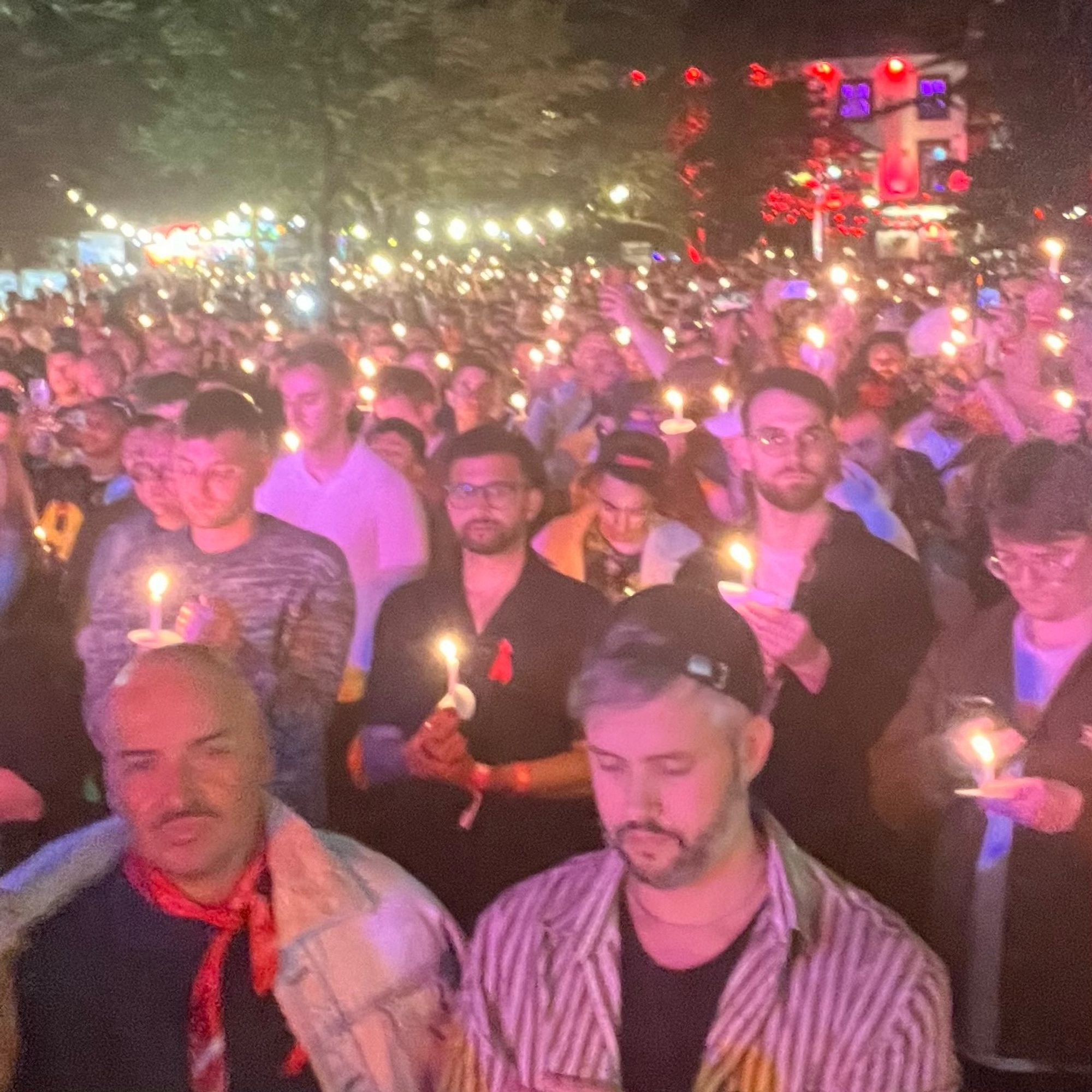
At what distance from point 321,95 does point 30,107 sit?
7096 millimetres

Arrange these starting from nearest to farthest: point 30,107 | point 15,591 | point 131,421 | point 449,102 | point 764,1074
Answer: point 764,1074, point 15,591, point 131,421, point 449,102, point 30,107

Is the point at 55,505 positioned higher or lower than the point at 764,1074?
higher

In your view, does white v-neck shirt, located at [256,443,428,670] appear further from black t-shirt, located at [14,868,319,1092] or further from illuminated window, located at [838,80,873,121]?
illuminated window, located at [838,80,873,121]

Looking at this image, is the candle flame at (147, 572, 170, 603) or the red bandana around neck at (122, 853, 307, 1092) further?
the candle flame at (147, 572, 170, 603)

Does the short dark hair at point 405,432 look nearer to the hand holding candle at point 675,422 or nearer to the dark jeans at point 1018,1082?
the hand holding candle at point 675,422

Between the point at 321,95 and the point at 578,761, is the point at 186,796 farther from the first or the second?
the point at 321,95

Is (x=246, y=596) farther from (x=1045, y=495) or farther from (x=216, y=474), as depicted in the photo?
(x=1045, y=495)

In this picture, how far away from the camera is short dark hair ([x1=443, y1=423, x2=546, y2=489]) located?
4141mm

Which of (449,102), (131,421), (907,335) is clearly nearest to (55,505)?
(131,421)

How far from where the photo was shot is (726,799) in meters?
2.58

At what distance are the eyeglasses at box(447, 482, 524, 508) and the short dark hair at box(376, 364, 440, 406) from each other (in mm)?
2298

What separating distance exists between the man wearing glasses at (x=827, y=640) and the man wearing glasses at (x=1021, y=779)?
18 centimetres

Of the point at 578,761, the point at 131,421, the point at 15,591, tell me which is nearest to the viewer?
the point at 578,761

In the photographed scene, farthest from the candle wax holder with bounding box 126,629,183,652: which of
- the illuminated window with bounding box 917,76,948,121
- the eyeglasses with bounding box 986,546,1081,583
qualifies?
the illuminated window with bounding box 917,76,948,121
